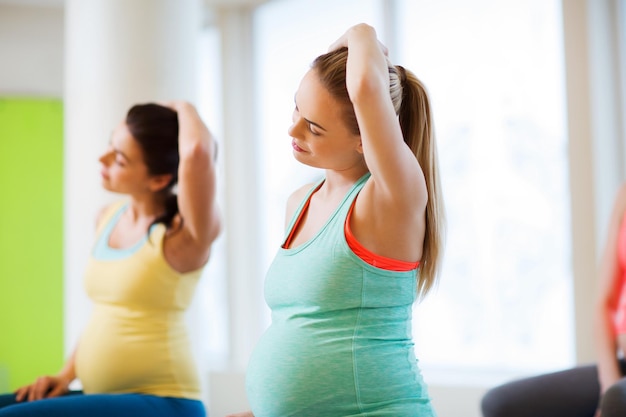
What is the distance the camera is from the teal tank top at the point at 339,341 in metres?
1.35

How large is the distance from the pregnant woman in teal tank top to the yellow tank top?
0.63m

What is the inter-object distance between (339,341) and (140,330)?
32.3 inches

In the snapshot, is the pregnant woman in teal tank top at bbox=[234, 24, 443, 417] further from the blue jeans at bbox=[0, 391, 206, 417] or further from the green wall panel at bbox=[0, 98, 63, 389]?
the green wall panel at bbox=[0, 98, 63, 389]

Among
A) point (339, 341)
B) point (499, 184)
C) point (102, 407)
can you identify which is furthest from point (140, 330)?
point (499, 184)

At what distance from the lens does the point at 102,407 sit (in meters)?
1.84

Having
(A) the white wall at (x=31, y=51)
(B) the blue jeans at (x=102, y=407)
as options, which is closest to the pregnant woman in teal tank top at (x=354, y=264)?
(B) the blue jeans at (x=102, y=407)

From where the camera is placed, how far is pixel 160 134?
7.17 feet

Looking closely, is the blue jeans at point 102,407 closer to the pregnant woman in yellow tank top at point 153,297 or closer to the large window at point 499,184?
the pregnant woman in yellow tank top at point 153,297

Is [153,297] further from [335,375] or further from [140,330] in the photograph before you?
[335,375]

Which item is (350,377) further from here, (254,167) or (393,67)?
(254,167)

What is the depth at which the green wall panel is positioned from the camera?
4.76m

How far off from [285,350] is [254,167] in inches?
137

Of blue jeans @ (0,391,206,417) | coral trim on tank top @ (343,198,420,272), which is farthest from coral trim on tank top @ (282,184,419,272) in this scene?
blue jeans @ (0,391,206,417)

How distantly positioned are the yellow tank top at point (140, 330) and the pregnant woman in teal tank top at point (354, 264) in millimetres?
628
